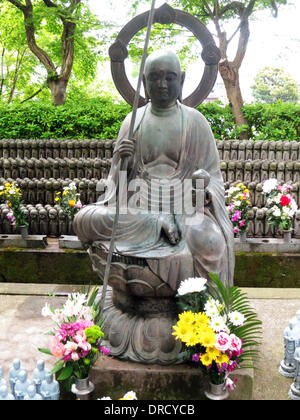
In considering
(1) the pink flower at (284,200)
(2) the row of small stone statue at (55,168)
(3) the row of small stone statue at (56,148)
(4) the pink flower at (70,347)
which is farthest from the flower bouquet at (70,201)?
(4) the pink flower at (70,347)

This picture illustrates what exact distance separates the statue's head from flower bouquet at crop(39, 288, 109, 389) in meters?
1.72

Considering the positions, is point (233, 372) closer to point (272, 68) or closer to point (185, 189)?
point (185, 189)

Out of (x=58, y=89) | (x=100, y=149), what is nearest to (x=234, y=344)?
(x=100, y=149)

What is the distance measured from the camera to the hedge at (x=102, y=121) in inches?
356

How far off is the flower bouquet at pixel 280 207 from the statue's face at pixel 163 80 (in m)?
2.93

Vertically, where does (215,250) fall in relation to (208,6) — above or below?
below

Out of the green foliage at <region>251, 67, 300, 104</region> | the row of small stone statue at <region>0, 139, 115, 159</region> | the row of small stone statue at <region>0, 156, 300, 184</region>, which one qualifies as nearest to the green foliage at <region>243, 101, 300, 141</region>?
the row of small stone statue at <region>0, 156, 300, 184</region>

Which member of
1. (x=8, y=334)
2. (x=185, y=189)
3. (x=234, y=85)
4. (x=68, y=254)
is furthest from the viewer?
(x=234, y=85)

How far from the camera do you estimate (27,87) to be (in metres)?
16.0

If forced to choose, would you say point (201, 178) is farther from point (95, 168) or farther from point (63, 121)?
point (63, 121)

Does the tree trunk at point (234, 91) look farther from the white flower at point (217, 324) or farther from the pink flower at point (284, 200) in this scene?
the white flower at point (217, 324)

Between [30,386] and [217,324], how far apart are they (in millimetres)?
1145

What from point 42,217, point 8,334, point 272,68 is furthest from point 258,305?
point 272,68

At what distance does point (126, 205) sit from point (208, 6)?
8.61 metres
